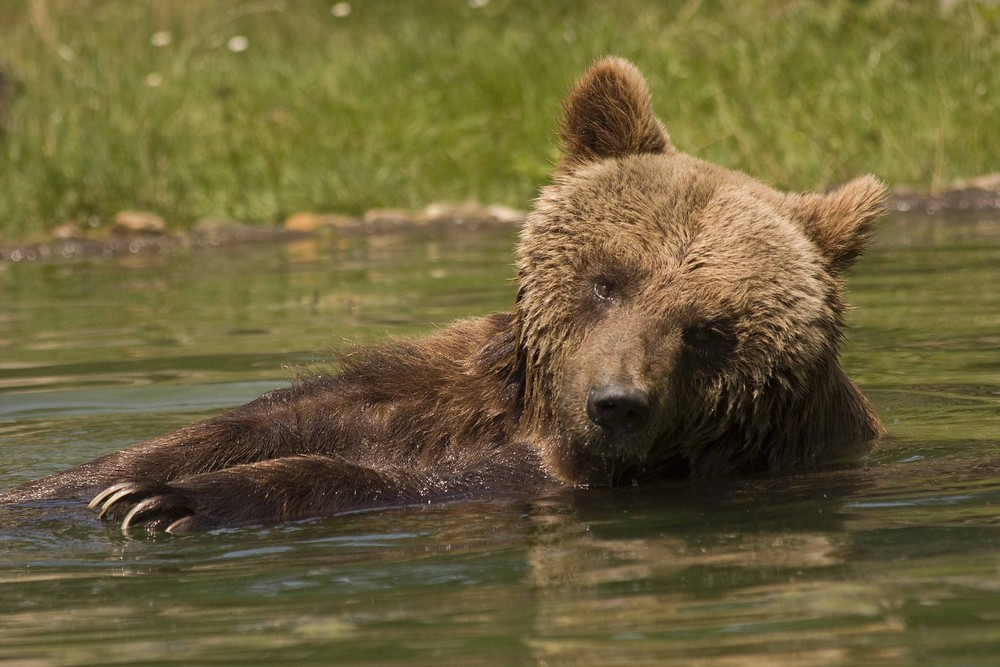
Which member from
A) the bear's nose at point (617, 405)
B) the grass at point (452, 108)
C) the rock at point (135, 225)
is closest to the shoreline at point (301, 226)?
the rock at point (135, 225)

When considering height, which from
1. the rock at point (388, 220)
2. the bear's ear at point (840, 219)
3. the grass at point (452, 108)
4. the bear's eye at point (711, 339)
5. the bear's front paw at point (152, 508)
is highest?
the grass at point (452, 108)

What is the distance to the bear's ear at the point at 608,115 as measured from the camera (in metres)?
5.23

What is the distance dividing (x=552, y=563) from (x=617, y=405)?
0.57 meters

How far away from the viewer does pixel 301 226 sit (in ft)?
42.7

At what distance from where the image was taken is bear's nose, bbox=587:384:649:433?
4355 mm

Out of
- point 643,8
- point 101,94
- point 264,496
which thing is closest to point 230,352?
point 264,496

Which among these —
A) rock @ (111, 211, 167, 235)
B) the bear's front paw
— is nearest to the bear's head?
the bear's front paw

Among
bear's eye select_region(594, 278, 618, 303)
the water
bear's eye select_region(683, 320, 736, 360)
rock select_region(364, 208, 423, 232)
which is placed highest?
rock select_region(364, 208, 423, 232)

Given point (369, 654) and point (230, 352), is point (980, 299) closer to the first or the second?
point (230, 352)

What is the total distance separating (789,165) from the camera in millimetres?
12406

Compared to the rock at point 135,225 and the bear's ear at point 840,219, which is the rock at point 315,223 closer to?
the rock at point 135,225

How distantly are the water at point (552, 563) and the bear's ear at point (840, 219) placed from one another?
710 millimetres

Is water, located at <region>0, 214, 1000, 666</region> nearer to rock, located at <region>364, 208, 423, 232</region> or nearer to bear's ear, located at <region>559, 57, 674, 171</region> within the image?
bear's ear, located at <region>559, 57, 674, 171</region>

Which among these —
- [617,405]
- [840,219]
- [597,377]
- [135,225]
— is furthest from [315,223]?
[617,405]
